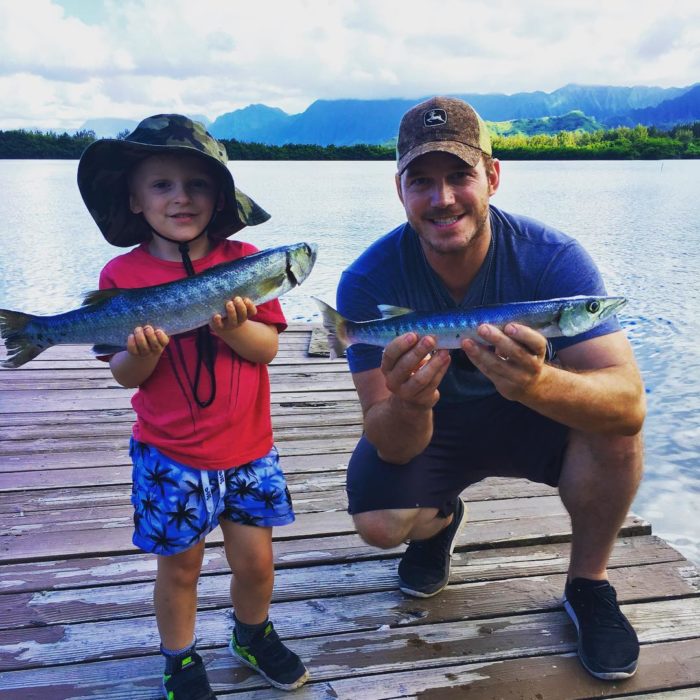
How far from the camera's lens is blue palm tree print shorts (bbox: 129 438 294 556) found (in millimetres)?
2310

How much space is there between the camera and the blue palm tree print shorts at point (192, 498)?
2310mm

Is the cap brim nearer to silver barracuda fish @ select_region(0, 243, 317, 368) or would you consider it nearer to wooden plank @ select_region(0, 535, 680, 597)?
silver barracuda fish @ select_region(0, 243, 317, 368)

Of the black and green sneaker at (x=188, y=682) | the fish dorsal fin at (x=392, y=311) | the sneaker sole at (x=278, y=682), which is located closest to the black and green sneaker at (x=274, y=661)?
the sneaker sole at (x=278, y=682)

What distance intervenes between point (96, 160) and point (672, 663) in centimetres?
301

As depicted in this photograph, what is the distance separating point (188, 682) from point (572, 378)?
181cm

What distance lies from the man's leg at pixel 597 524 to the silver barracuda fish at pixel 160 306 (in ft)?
5.03

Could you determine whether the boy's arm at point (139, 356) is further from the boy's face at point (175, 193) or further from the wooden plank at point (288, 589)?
the wooden plank at point (288, 589)

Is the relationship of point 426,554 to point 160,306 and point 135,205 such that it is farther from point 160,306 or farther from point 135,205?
point 135,205

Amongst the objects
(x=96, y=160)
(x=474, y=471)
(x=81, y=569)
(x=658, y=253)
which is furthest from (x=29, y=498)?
(x=658, y=253)

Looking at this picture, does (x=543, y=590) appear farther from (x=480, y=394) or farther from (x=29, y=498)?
(x=29, y=498)

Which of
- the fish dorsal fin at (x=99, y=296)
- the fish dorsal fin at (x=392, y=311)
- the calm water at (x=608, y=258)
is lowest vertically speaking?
the calm water at (x=608, y=258)

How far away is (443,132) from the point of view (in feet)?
9.05

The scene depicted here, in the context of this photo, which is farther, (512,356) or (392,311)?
(392,311)

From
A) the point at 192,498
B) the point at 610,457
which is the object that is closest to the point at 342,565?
the point at 192,498
